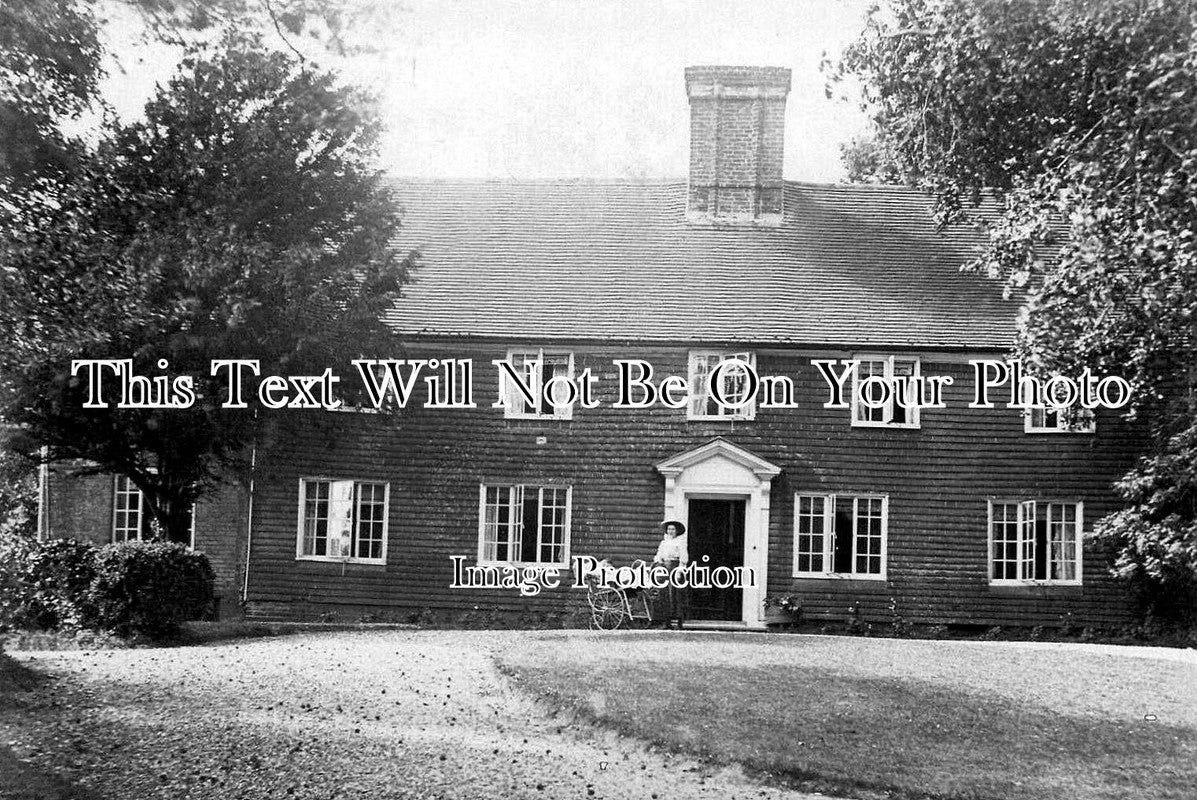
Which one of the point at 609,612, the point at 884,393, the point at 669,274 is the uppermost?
the point at 669,274

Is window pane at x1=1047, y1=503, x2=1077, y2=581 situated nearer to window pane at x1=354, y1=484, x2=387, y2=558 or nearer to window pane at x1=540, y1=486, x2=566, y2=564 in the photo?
window pane at x1=540, y1=486, x2=566, y2=564

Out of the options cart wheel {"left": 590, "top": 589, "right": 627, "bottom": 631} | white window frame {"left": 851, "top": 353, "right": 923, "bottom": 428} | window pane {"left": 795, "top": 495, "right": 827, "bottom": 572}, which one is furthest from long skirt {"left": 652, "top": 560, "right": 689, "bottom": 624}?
white window frame {"left": 851, "top": 353, "right": 923, "bottom": 428}

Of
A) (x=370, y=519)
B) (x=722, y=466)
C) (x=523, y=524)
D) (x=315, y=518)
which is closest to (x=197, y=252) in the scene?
(x=523, y=524)

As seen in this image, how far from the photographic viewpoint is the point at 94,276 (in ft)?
27.1

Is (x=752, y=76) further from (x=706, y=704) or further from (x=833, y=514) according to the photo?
(x=706, y=704)

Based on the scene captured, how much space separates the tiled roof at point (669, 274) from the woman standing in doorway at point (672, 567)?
2.95 meters

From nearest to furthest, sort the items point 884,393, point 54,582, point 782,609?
point 54,582 → point 782,609 → point 884,393

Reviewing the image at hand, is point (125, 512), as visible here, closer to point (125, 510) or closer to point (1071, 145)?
point (125, 510)

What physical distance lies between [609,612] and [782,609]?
404 centimetres

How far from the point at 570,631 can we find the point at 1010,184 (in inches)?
316

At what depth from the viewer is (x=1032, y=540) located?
61.0 ft

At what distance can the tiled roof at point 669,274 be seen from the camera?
17.9m

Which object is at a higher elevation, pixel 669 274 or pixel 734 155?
pixel 734 155

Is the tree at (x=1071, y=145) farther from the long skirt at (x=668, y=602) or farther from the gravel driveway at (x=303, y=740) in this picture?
the gravel driveway at (x=303, y=740)
